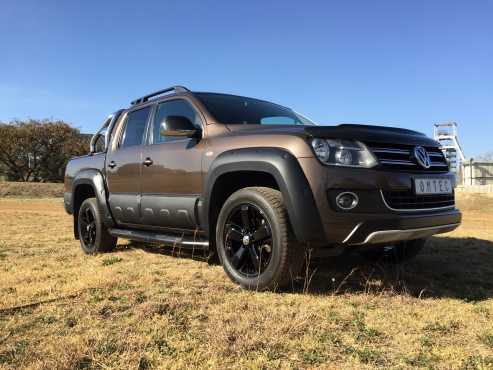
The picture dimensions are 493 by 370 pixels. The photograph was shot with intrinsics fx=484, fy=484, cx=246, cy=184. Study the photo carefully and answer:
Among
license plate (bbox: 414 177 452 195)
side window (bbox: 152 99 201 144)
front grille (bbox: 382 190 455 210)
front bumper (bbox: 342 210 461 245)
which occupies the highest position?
side window (bbox: 152 99 201 144)

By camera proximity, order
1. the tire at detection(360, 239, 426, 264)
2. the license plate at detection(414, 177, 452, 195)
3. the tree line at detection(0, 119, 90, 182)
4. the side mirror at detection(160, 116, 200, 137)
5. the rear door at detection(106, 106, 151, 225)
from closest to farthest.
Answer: the license plate at detection(414, 177, 452, 195)
the side mirror at detection(160, 116, 200, 137)
the tire at detection(360, 239, 426, 264)
the rear door at detection(106, 106, 151, 225)
the tree line at detection(0, 119, 90, 182)

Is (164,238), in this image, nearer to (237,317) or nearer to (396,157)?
(237,317)

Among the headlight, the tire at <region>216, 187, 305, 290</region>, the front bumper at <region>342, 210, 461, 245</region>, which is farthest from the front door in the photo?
the front bumper at <region>342, 210, 461, 245</region>

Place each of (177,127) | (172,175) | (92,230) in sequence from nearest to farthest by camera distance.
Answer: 1. (177,127)
2. (172,175)
3. (92,230)

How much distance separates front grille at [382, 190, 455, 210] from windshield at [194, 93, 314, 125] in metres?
1.73

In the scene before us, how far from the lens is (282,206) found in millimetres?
3795

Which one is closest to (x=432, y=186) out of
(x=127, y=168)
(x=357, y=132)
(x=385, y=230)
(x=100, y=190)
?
(x=385, y=230)

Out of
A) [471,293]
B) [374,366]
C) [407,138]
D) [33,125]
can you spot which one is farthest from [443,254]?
[33,125]

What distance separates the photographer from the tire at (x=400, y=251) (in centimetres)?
512

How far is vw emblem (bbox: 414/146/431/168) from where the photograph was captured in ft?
13.0

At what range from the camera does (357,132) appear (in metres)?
3.71

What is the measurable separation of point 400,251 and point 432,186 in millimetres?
1373

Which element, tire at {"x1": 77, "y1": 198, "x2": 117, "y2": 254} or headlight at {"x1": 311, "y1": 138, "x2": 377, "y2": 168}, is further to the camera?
tire at {"x1": 77, "y1": 198, "x2": 117, "y2": 254}

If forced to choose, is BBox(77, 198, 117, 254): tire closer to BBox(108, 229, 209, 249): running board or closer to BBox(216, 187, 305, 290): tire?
BBox(108, 229, 209, 249): running board
